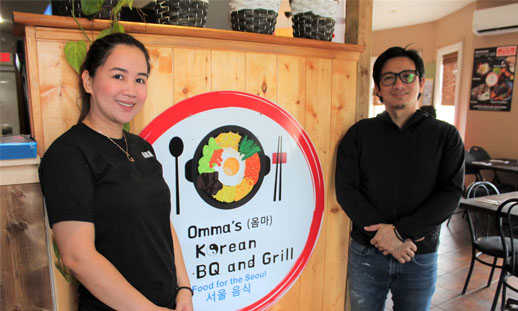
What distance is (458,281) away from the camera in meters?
3.54

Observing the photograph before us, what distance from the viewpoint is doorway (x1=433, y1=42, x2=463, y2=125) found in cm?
694

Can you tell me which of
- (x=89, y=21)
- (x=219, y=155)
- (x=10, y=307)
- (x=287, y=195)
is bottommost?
(x=10, y=307)

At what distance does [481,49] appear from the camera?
6285 mm

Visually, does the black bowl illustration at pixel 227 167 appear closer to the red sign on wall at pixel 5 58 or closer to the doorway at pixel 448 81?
the red sign on wall at pixel 5 58

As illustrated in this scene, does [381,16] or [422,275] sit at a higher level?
[381,16]

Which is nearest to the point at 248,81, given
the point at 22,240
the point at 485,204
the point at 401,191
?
the point at 401,191

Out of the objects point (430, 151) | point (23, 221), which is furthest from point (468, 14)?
point (23, 221)

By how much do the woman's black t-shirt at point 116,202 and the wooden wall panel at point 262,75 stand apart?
2.36 feet

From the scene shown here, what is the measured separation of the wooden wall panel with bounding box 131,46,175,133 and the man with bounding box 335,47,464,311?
3.13 feet

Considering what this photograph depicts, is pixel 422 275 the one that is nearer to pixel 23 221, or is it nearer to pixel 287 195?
pixel 287 195

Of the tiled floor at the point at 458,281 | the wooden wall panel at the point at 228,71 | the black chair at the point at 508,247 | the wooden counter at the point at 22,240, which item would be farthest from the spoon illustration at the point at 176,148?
the black chair at the point at 508,247

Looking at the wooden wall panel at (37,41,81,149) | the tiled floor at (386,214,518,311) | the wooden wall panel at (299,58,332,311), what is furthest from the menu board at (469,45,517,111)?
the wooden wall panel at (37,41,81,149)

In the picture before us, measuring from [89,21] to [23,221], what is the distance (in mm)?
736

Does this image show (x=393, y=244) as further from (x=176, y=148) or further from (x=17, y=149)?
(x=17, y=149)
